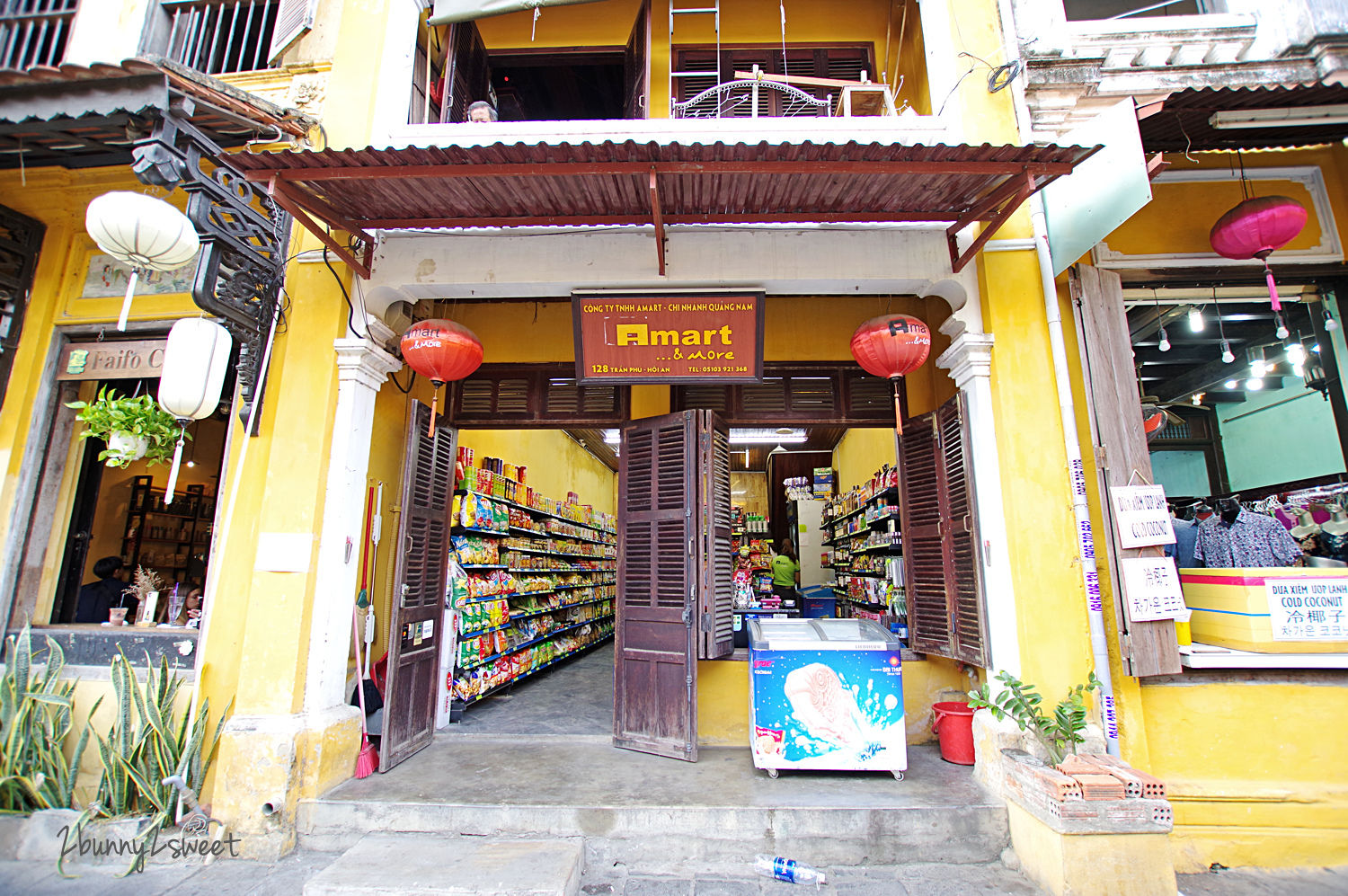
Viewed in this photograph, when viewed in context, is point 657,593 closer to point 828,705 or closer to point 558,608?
point 828,705

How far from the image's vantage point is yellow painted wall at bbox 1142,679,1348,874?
12.2 feet

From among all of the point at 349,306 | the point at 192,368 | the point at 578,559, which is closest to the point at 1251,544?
the point at 349,306

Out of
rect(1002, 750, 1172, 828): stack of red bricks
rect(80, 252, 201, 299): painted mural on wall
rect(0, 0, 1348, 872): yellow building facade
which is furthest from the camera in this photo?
rect(80, 252, 201, 299): painted mural on wall

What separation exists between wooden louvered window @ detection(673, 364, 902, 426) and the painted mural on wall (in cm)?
431

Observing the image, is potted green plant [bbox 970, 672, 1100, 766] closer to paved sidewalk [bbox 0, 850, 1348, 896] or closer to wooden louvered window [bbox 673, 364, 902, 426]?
paved sidewalk [bbox 0, 850, 1348, 896]

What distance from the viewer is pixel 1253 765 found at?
384cm

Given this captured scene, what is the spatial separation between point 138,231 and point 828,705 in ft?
17.5

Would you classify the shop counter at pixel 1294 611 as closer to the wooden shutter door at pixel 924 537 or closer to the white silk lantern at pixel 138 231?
the wooden shutter door at pixel 924 537

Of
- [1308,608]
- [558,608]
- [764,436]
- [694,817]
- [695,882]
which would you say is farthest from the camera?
[764,436]

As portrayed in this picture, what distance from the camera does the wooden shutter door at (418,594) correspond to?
4.53 meters

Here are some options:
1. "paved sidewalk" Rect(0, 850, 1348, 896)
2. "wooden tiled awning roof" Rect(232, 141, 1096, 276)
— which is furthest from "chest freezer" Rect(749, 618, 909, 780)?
"wooden tiled awning roof" Rect(232, 141, 1096, 276)

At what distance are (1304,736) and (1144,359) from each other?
5.59 meters

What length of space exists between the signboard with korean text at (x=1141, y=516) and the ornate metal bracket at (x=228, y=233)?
247 inches

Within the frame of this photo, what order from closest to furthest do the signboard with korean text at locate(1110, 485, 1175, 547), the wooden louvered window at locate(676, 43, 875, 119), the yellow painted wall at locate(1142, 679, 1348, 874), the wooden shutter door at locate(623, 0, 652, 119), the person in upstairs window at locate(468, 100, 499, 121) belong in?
the yellow painted wall at locate(1142, 679, 1348, 874)
the signboard with korean text at locate(1110, 485, 1175, 547)
the person in upstairs window at locate(468, 100, 499, 121)
the wooden shutter door at locate(623, 0, 652, 119)
the wooden louvered window at locate(676, 43, 875, 119)
